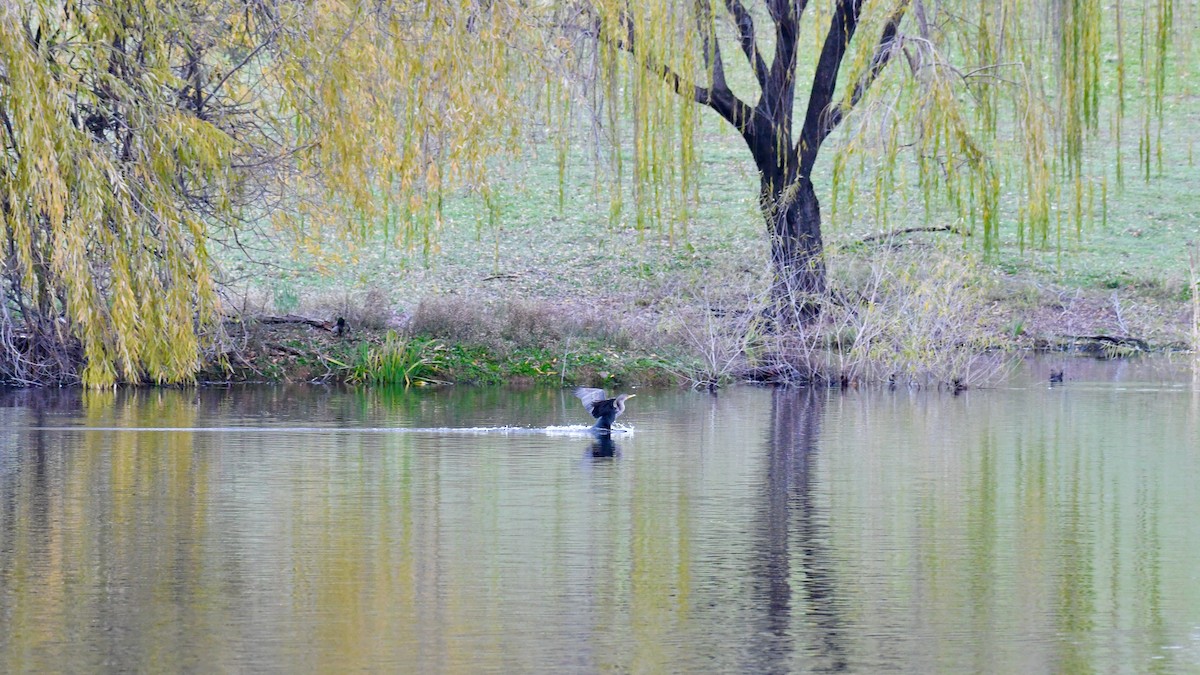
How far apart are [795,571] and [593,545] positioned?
119 centimetres

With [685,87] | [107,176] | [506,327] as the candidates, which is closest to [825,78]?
[685,87]

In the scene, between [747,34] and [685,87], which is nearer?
[685,87]

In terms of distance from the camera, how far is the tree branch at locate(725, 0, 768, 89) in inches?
846

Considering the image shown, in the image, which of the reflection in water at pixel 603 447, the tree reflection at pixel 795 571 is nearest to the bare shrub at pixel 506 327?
the reflection in water at pixel 603 447

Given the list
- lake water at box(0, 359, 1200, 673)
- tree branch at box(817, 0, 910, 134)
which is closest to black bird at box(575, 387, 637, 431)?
lake water at box(0, 359, 1200, 673)

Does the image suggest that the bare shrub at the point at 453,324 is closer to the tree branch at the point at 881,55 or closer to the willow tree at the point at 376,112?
the willow tree at the point at 376,112

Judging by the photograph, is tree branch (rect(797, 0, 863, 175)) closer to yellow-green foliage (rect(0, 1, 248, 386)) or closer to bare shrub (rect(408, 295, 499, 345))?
bare shrub (rect(408, 295, 499, 345))

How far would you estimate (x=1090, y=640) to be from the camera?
7266mm

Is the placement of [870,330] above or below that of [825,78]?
below

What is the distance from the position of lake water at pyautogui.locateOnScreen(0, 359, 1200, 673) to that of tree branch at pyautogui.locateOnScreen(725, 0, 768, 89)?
6.31m

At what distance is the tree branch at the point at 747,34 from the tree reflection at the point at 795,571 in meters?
8.33

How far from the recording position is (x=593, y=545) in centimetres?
939

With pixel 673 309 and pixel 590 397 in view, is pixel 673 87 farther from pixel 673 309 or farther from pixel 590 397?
pixel 673 309

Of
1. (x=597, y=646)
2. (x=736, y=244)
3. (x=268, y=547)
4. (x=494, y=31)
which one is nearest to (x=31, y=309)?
(x=494, y=31)
